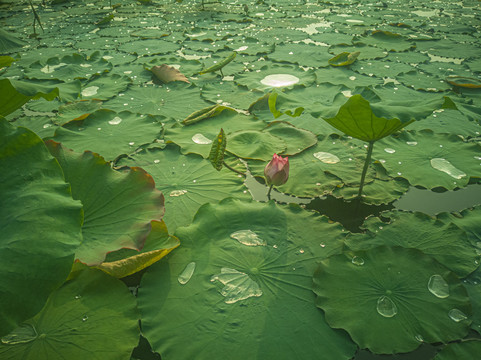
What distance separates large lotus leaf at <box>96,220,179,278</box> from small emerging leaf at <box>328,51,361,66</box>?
2646mm

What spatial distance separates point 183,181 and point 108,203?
52 centimetres

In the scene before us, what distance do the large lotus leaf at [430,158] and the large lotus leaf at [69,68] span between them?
261 cm

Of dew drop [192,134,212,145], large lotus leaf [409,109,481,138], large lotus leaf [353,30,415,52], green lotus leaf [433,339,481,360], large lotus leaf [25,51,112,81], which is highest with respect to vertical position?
large lotus leaf [25,51,112,81]

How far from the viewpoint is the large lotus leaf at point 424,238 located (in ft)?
4.61

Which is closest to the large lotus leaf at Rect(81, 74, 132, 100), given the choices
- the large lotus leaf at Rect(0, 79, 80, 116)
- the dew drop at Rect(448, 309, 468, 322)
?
the large lotus leaf at Rect(0, 79, 80, 116)

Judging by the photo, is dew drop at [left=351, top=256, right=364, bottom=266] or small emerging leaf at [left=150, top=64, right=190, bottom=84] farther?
small emerging leaf at [left=150, top=64, right=190, bottom=84]

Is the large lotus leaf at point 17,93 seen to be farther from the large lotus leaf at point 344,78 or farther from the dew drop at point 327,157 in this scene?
the large lotus leaf at point 344,78

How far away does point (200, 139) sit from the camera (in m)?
2.29

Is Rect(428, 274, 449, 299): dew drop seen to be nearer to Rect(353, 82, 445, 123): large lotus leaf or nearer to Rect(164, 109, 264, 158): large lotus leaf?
Rect(353, 82, 445, 123): large lotus leaf

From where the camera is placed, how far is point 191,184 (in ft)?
6.19

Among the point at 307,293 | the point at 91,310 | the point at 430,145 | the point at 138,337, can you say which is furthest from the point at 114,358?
the point at 430,145

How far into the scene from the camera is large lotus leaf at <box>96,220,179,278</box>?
1.28 meters

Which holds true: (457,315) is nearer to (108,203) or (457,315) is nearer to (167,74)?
(108,203)

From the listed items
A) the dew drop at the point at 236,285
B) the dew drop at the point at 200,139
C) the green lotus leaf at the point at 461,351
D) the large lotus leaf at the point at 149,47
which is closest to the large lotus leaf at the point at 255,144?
the dew drop at the point at 200,139
